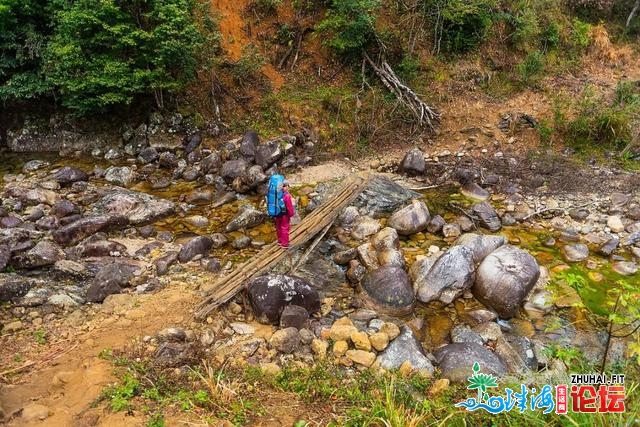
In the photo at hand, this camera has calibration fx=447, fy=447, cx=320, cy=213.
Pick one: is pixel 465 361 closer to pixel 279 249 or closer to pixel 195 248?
pixel 279 249

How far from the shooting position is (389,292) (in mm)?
→ 6695

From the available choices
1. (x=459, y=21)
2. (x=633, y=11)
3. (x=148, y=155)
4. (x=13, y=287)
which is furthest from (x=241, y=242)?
(x=633, y=11)

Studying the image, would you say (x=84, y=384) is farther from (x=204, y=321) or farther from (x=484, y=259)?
(x=484, y=259)

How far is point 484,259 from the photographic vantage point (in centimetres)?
724

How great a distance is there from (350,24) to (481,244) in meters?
6.88

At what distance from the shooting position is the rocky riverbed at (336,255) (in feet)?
18.9

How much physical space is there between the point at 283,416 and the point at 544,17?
14.2m

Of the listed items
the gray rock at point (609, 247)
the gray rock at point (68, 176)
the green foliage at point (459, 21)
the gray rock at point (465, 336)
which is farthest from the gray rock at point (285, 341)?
the green foliage at point (459, 21)

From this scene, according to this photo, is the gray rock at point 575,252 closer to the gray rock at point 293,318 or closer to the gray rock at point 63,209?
the gray rock at point 293,318

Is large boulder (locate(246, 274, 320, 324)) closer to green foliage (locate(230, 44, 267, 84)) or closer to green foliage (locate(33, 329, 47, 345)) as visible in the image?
green foliage (locate(33, 329, 47, 345))

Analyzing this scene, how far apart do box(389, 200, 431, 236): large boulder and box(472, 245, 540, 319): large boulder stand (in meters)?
1.68

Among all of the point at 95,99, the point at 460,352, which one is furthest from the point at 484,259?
the point at 95,99

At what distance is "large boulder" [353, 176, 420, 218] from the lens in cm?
911

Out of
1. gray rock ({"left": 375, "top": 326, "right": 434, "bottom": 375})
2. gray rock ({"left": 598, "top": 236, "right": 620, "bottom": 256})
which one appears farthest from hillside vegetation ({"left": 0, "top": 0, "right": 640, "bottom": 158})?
gray rock ({"left": 375, "top": 326, "right": 434, "bottom": 375})
